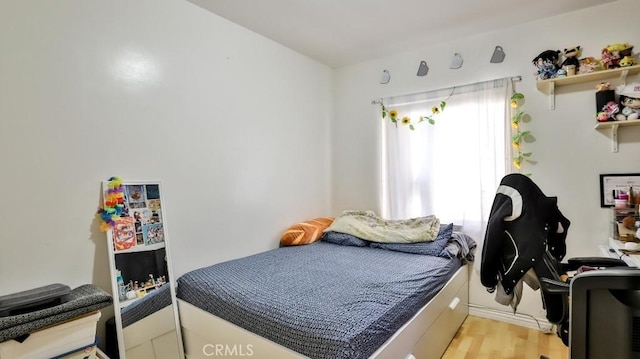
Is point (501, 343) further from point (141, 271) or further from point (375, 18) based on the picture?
point (375, 18)

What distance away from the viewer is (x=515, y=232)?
1.67 metres

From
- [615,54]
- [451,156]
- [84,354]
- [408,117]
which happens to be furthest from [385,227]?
[84,354]

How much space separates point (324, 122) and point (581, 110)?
7.54 feet

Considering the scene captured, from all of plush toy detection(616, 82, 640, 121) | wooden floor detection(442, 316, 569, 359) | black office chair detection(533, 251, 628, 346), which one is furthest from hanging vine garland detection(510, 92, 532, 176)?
wooden floor detection(442, 316, 569, 359)

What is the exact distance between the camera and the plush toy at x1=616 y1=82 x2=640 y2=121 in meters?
2.14

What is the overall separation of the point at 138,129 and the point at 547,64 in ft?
9.76

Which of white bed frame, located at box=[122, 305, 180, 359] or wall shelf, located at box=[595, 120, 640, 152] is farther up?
wall shelf, located at box=[595, 120, 640, 152]

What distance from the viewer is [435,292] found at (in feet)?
6.86

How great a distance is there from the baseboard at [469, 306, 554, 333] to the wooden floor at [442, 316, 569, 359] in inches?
1.7

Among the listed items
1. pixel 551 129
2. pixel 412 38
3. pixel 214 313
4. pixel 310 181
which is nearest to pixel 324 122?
pixel 310 181

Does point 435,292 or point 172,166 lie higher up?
point 172,166

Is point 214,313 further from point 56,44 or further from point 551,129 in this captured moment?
point 551,129

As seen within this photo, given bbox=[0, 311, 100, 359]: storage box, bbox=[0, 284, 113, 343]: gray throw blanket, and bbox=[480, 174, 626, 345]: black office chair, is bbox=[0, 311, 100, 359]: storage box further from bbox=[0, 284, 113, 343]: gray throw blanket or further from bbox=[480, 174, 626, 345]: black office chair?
bbox=[480, 174, 626, 345]: black office chair

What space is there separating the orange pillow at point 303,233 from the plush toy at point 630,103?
8.16 feet
